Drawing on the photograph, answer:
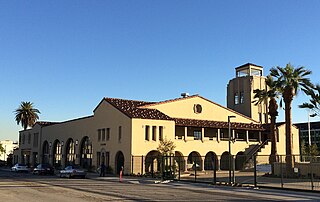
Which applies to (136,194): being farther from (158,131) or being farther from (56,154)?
(56,154)

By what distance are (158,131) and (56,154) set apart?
21657 mm

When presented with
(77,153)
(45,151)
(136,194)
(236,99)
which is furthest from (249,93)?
(136,194)

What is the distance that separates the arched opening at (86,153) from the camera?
160 feet

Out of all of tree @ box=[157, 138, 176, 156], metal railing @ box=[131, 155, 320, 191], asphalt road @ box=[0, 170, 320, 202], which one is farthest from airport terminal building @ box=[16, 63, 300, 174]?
asphalt road @ box=[0, 170, 320, 202]

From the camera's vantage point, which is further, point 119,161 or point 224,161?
point 224,161

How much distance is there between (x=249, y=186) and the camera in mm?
26234

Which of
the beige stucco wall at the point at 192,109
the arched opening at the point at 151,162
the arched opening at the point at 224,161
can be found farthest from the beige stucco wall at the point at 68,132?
the arched opening at the point at 224,161

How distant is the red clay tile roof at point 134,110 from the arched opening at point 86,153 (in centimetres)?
668

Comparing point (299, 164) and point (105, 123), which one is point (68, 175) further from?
point (299, 164)

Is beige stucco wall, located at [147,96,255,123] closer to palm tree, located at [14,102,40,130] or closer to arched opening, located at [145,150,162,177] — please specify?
arched opening, located at [145,150,162,177]

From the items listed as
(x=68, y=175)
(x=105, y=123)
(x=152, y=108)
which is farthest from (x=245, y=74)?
(x=68, y=175)

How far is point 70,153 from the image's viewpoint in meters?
54.1

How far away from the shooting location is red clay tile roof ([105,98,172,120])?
42.5 metres

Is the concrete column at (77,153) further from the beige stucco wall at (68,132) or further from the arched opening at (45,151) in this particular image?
the arched opening at (45,151)
